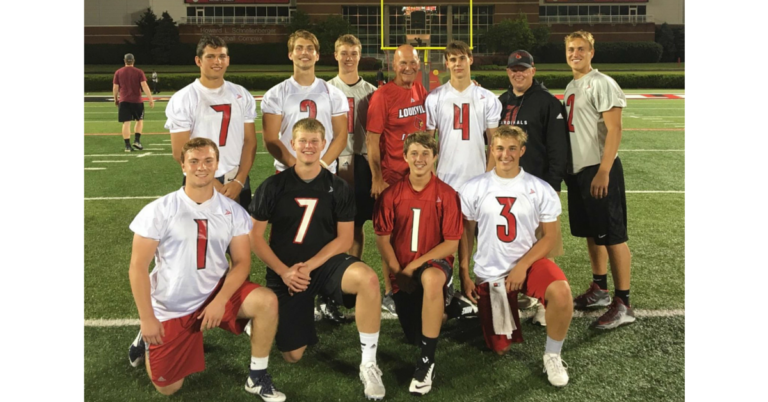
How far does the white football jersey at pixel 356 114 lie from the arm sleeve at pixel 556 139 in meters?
1.18

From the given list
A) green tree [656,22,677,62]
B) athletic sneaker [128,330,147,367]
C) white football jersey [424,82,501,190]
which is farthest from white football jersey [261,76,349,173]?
green tree [656,22,677,62]

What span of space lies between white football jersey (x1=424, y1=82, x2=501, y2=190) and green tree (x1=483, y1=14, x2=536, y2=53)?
155 ft

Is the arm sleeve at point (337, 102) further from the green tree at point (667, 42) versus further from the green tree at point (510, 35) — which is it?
the green tree at point (667, 42)

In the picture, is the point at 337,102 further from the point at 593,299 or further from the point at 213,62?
the point at 593,299

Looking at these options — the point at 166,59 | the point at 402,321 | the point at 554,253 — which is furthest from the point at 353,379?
the point at 166,59

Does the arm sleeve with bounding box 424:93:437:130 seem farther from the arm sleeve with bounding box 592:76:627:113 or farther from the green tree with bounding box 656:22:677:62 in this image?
the green tree with bounding box 656:22:677:62

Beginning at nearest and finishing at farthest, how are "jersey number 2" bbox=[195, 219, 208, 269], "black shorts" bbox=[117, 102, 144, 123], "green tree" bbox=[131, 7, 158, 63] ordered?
"jersey number 2" bbox=[195, 219, 208, 269] < "black shorts" bbox=[117, 102, 144, 123] < "green tree" bbox=[131, 7, 158, 63]

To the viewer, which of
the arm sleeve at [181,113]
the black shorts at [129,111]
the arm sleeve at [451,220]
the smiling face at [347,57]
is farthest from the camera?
the black shorts at [129,111]

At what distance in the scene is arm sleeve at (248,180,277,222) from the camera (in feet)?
10.5

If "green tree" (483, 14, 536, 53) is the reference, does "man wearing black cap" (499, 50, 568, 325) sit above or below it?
below

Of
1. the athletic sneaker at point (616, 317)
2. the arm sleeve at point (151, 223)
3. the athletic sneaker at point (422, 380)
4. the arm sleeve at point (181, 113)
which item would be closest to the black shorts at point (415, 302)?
the athletic sneaker at point (422, 380)

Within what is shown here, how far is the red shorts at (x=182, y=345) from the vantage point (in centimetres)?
290

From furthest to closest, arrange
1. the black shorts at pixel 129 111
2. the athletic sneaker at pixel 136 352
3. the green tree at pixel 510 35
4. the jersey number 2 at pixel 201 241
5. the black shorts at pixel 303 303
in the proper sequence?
the green tree at pixel 510 35, the black shorts at pixel 129 111, the athletic sneaker at pixel 136 352, the black shorts at pixel 303 303, the jersey number 2 at pixel 201 241

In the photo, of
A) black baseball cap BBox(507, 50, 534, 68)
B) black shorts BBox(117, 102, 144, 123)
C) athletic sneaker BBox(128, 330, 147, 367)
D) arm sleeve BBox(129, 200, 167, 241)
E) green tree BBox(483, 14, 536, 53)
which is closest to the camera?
arm sleeve BBox(129, 200, 167, 241)
